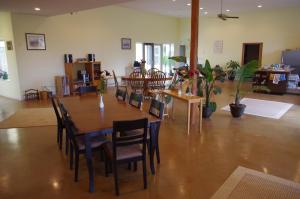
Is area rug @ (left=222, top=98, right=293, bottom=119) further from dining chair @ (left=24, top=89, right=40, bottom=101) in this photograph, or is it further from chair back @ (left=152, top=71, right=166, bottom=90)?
dining chair @ (left=24, top=89, right=40, bottom=101)

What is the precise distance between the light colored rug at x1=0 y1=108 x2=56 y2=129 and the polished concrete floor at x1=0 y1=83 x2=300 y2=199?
327mm

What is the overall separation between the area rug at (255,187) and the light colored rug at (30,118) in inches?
156

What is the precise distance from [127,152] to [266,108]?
524 centimetres

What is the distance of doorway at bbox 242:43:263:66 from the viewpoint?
36.9 feet

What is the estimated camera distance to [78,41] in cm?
877

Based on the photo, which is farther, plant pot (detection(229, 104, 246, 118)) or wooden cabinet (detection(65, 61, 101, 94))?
wooden cabinet (detection(65, 61, 101, 94))

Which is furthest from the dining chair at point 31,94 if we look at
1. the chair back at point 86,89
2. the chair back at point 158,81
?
the chair back at point 158,81

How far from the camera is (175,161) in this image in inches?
135

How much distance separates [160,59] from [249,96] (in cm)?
601

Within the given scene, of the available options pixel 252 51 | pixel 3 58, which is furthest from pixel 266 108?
pixel 3 58

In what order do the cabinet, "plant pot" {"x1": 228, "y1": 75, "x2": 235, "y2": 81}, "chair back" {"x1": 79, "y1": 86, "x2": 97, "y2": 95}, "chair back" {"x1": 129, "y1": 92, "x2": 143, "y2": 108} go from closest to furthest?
"chair back" {"x1": 129, "y1": 92, "x2": 143, "y2": 108} → "chair back" {"x1": 79, "y1": 86, "x2": 97, "y2": 95} → the cabinet → "plant pot" {"x1": 228, "y1": 75, "x2": 235, "y2": 81}

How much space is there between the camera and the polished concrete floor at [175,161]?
275 cm

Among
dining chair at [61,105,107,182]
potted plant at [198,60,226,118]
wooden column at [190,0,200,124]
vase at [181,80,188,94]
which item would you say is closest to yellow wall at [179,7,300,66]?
potted plant at [198,60,226,118]

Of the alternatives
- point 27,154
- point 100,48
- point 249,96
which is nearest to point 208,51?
point 249,96
